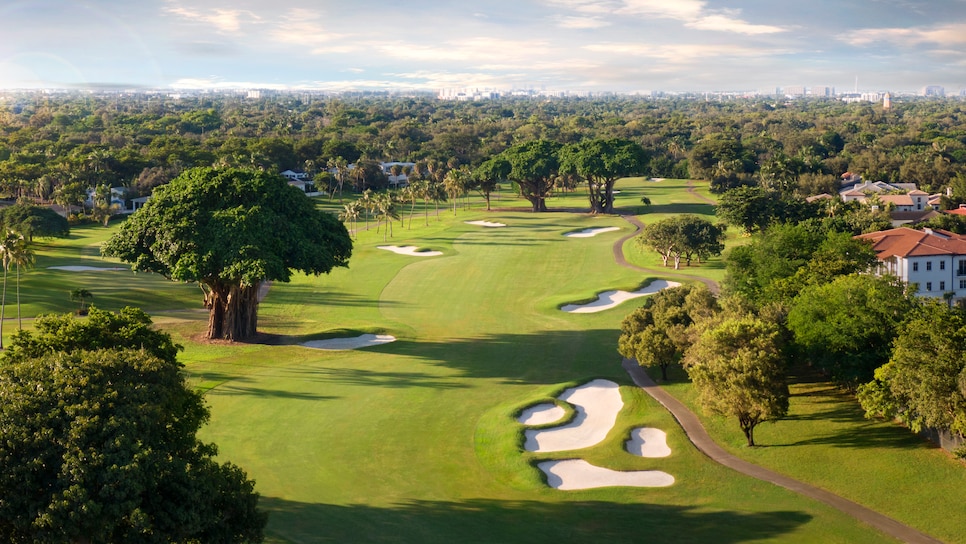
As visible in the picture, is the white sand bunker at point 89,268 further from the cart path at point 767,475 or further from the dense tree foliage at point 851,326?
the dense tree foliage at point 851,326

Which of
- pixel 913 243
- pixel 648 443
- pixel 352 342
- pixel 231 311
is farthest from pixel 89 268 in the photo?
pixel 913 243

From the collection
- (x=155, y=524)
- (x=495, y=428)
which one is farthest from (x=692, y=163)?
(x=155, y=524)

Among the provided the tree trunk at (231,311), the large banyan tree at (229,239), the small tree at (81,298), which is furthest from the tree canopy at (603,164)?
the small tree at (81,298)

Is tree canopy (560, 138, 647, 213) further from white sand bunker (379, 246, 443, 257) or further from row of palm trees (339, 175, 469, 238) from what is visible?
white sand bunker (379, 246, 443, 257)

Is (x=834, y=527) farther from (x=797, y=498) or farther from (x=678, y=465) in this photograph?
(x=678, y=465)

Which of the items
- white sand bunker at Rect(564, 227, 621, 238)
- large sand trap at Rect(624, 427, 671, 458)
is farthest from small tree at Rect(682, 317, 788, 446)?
white sand bunker at Rect(564, 227, 621, 238)
